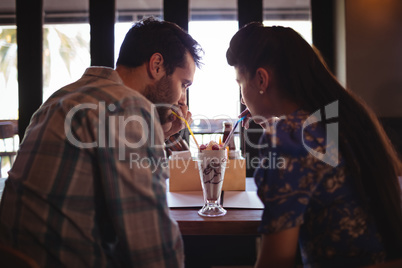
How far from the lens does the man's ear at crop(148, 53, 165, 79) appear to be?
128cm

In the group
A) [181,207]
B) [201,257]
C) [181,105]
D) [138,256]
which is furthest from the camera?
[201,257]

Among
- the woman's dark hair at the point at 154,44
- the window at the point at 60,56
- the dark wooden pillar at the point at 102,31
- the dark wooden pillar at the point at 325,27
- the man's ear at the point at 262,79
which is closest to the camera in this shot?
the man's ear at the point at 262,79

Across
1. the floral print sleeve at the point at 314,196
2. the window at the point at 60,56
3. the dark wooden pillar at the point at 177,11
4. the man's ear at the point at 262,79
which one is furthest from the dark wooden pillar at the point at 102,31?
the floral print sleeve at the point at 314,196

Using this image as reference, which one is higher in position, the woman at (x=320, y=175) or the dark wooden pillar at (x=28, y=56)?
the dark wooden pillar at (x=28, y=56)

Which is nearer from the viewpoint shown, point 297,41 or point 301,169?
point 301,169

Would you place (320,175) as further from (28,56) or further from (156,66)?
(28,56)

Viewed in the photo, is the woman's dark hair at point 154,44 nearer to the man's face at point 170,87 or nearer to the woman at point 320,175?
the man's face at point 170,87

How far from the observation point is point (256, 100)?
3.27 ft

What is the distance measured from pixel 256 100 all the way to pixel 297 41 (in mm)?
209

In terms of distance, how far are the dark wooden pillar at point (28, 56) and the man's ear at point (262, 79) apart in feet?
9.48

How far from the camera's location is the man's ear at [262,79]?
918mm

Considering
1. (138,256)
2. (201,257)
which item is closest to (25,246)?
(138,256)

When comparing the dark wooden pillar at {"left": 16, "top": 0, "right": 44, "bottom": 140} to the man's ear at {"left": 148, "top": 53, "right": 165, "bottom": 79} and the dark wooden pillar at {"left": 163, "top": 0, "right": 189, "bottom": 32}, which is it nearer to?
the dark wooden pillar at {"left": 163, "top": 0, "right": 189, "bottom": 32}

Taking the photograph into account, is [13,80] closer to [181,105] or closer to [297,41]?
[181,105]
